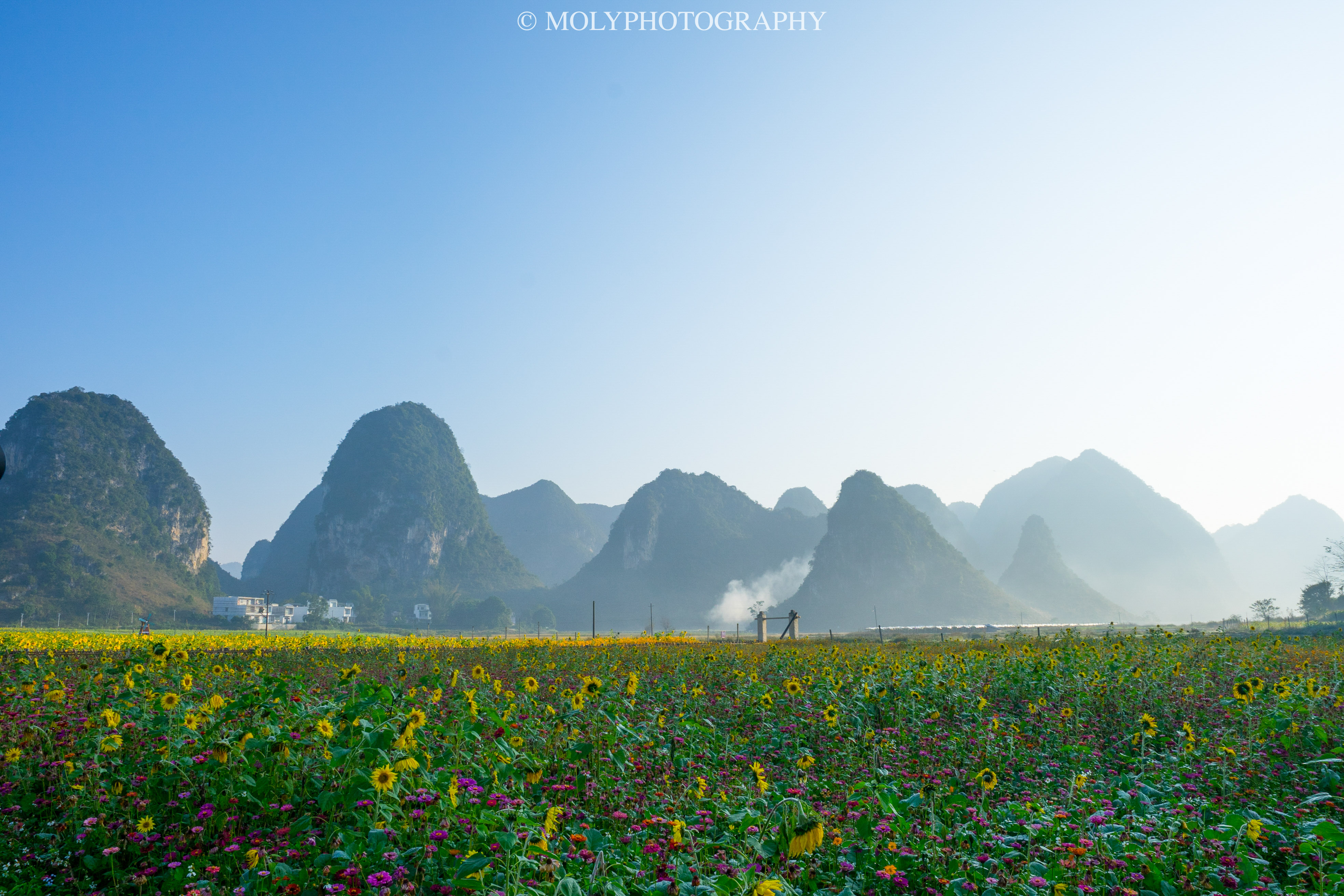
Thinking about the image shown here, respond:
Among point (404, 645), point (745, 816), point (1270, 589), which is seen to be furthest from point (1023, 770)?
point (1270, 589)

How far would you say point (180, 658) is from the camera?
589 cm

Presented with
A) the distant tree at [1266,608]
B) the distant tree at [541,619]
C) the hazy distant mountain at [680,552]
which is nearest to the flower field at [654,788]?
the distant tree at [1266,608]

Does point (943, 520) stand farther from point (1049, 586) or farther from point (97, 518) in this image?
point (97, 518)

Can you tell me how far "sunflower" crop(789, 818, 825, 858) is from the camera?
1806 mm

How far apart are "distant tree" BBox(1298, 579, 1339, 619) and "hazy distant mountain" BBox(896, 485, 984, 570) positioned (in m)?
133

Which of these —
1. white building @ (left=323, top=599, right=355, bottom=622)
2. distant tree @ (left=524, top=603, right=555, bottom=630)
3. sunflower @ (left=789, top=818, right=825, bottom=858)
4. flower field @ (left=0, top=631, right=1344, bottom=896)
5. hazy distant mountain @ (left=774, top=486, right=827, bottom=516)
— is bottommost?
distant tree @ (left=524, top=603, right=555, bottom=630)

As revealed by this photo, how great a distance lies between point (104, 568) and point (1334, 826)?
99784 mm

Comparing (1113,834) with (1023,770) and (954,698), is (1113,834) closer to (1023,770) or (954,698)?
(1023,770)

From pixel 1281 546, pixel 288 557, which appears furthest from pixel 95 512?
pixel 1281 546

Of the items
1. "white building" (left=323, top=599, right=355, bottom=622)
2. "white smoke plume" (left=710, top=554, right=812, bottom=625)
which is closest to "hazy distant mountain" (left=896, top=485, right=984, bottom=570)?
"white smoke plume" (left=710, top=554, right=812, bottom=625)

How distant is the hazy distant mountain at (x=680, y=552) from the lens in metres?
127

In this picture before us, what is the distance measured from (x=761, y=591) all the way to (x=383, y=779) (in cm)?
12875

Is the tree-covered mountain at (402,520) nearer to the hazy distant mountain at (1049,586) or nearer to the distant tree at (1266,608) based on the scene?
the hazy distant mountain at (1049,586)

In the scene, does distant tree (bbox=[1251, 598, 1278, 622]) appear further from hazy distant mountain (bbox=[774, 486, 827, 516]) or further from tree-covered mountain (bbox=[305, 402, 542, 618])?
hazy distant mountain (bbox=[774, 486, 827, 516])
